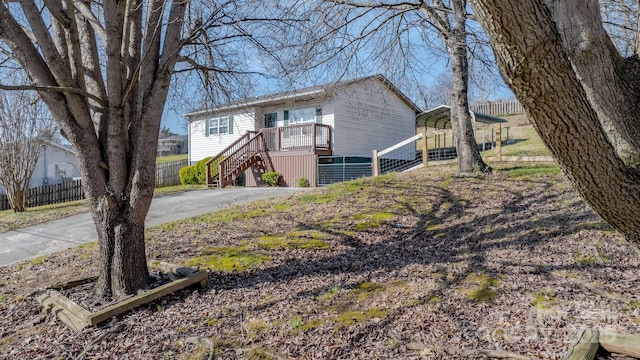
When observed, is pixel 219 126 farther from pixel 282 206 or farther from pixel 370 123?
pixel 282 206

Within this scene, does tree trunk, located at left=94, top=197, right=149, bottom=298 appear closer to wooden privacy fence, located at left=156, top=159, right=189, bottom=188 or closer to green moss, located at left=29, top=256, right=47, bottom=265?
green moss, located at left=29, top=256, right=47, bottom=265

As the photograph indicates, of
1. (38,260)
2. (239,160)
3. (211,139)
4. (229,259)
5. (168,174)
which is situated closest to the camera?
(229,259)

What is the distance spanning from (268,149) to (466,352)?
15234 millimetres

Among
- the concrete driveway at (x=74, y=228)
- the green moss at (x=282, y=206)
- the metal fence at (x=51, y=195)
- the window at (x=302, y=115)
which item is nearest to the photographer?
the concrete driveway at (x=74, y=228)

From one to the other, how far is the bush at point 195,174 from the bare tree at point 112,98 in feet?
51.8

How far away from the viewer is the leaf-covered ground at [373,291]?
2873 mm

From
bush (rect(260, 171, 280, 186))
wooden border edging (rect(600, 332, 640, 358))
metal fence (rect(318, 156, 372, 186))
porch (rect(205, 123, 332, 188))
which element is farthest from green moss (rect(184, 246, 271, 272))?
bush (rect(260, 171, 280, 186))

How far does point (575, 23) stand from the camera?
5.90 feet

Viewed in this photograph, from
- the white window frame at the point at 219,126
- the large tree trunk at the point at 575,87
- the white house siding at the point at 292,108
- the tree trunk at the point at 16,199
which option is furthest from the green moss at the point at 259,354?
the white window frame at the point at 219,126

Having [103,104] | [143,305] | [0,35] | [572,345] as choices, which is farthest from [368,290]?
[0,35]

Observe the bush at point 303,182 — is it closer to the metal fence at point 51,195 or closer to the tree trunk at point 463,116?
the tree trunk at point 463,116

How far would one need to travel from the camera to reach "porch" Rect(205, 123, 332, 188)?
16172mm

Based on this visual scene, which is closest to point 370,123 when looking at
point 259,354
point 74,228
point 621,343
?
point 74,228

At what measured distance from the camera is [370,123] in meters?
18.8
